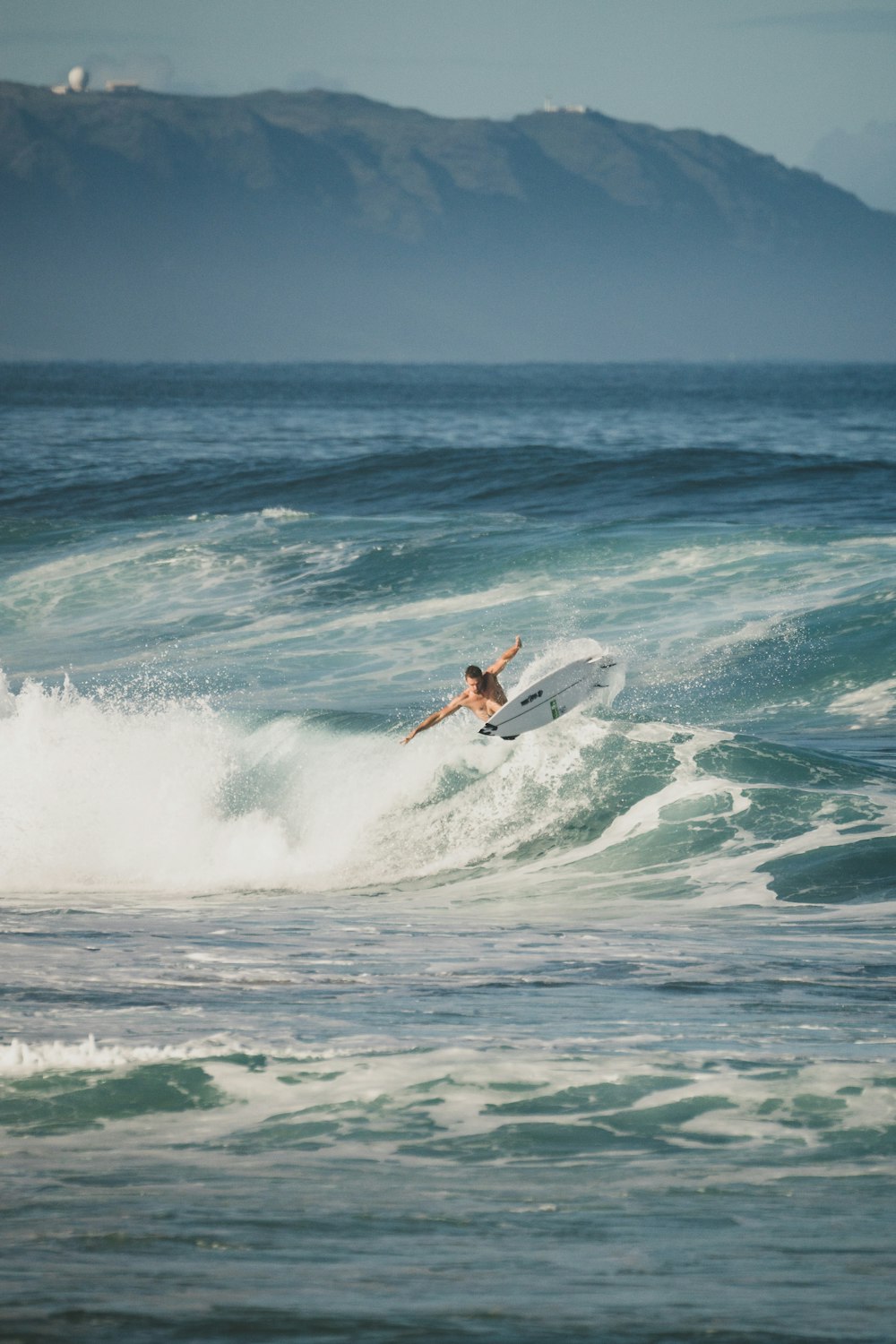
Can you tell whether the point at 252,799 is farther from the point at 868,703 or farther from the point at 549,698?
the point at 868,703

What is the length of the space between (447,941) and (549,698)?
4629mm

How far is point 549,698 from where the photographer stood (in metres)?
14.3

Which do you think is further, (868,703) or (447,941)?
(868,703)

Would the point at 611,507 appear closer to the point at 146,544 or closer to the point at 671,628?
the point at 146,544

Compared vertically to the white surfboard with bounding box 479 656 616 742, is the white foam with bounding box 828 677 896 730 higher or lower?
lower

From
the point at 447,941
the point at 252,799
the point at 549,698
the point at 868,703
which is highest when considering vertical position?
the point at 549,698

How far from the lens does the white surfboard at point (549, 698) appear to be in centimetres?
1397

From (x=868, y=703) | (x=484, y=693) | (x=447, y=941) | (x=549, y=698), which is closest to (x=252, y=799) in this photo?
(x=484, y=693)

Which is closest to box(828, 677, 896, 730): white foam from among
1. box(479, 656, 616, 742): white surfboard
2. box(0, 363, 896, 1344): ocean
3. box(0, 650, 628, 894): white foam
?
box(0, 363, 896, 1344): ocean

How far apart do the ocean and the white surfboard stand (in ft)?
1.10

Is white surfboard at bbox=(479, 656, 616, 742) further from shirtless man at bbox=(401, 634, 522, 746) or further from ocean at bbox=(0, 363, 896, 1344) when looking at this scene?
ocean at bbox=(0, 363, 896, 1344)

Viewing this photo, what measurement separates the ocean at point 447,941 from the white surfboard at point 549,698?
336 millimetres

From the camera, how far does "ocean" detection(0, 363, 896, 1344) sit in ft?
18.0

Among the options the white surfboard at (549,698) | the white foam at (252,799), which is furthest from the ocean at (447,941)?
the white surfboard at (549,698)
